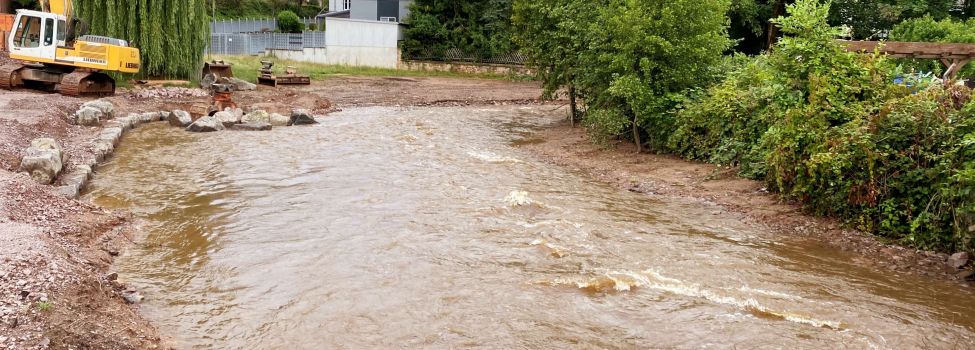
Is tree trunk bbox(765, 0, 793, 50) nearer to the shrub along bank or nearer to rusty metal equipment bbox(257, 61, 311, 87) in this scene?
the shrub along bank

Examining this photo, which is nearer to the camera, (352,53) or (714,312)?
(714,312)

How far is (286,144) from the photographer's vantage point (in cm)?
1636

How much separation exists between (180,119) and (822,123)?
1484 cm

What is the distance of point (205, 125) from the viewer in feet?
58.6

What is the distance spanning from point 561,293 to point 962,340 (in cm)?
348

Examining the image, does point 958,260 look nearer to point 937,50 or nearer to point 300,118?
point 937,50

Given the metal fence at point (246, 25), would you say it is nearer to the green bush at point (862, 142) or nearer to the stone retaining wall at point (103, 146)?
the stone retaining wall at point (103, 146)

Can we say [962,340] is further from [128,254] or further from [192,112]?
[192,112]

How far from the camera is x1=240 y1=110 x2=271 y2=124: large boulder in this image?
62.7 feet

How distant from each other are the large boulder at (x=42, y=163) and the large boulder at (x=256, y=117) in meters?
7.64

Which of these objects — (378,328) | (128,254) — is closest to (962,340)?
(378,328)

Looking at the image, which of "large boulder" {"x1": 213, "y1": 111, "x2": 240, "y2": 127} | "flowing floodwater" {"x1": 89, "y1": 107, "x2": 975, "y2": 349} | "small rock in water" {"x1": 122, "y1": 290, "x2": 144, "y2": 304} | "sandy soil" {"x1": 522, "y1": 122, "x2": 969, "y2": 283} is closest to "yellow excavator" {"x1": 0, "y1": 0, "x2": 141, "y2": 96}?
"large boulder" {"x1": 213, "y1": 111, "x2": 240, "y2": 127}

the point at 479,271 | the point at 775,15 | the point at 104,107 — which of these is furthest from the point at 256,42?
the point at 479,271

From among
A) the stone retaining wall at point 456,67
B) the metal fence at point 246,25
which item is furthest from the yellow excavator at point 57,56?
the metal fence at point 246,25
